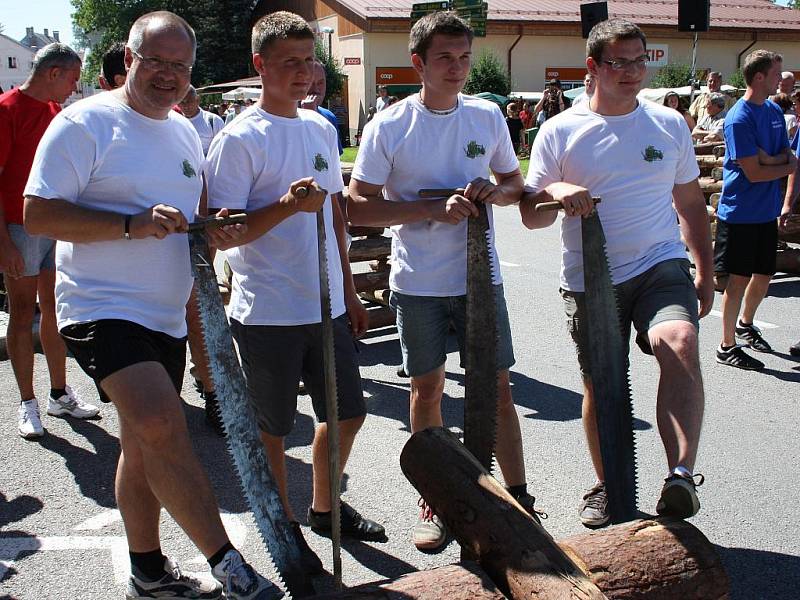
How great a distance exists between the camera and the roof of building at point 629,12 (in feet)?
140

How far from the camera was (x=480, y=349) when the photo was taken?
12.7ft

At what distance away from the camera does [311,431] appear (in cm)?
566

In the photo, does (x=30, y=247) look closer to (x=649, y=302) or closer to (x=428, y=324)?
(x=428, y=324)

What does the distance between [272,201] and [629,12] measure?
149 feet

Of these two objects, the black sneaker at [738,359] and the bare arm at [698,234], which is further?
the black sneaker at [738,359]

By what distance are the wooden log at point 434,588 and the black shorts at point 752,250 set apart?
4757 mm

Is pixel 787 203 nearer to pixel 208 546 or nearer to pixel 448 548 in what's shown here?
pixel 448 548

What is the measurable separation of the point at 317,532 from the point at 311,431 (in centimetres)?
146

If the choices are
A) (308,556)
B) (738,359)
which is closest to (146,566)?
(308,556)

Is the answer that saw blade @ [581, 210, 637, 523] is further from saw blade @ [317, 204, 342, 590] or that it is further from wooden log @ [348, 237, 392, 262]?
wooden log @ [348, 237, 392, 262]

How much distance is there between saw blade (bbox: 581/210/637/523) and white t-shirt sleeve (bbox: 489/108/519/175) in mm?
547

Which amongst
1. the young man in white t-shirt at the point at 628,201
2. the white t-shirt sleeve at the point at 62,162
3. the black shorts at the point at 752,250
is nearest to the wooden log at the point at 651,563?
the young man in white t-shirt at the point at 628,201

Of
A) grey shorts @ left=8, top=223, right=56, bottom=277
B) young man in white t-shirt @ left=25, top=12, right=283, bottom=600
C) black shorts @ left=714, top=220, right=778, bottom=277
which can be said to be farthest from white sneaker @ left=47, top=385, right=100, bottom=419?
black shorts @ left=714, top=220, right=778, bottom=277

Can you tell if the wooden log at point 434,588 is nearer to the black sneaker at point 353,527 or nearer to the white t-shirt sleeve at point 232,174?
the black sneaker at point 353,527
